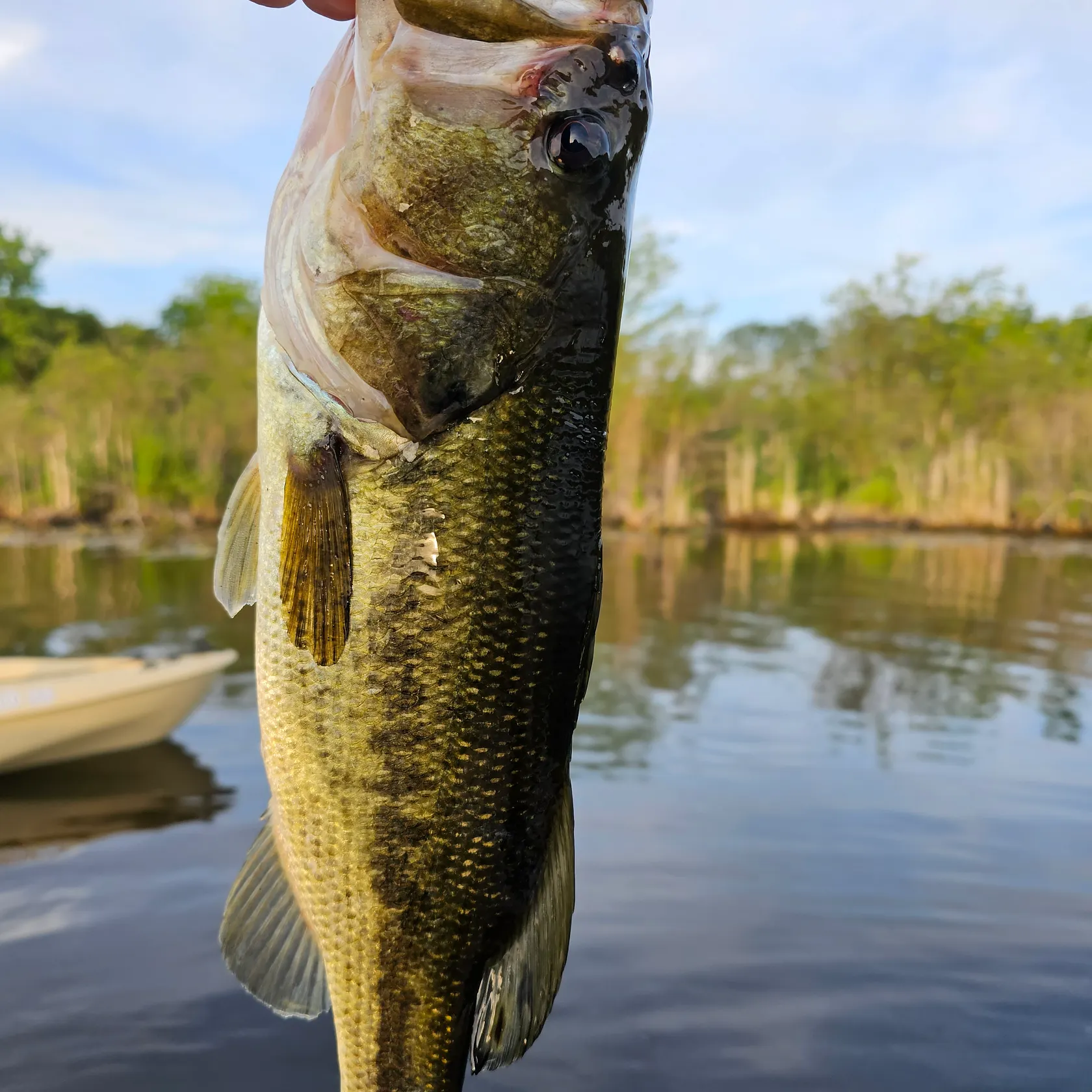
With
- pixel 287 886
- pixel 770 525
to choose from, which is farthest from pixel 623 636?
pixel 770 525

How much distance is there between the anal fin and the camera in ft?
5.64

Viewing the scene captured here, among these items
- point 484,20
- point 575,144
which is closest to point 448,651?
point 575,144

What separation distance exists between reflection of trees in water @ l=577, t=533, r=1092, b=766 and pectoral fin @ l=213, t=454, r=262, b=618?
22.8ft

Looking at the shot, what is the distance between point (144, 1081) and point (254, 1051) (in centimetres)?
46

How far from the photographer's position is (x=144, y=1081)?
4125mm

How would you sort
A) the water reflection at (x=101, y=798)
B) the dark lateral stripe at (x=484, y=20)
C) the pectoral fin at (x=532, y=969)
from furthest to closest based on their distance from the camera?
the water reflection at (x=101, y=798) → the pectoral fin at (x=532, y=969) → the dark lateral stripe at (x=484, y=20)

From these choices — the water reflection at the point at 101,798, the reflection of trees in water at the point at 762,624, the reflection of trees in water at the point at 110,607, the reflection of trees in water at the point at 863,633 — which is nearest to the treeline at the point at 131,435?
the reflection of trees in water at the point at 762,624

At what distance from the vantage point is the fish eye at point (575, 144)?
1579 millimetres

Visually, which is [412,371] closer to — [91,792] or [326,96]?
[326,96]

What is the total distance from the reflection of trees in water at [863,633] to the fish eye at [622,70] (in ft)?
23.8

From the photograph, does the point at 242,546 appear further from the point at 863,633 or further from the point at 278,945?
the point at 863,633

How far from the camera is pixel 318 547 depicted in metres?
1.55

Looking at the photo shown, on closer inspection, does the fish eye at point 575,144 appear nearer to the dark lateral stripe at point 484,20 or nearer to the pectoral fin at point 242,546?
the dark lateral stripe at point 484,20

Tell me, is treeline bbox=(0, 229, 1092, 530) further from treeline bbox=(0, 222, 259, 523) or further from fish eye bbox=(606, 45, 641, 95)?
fish eye bbox=(606, 45, 641, 95)
